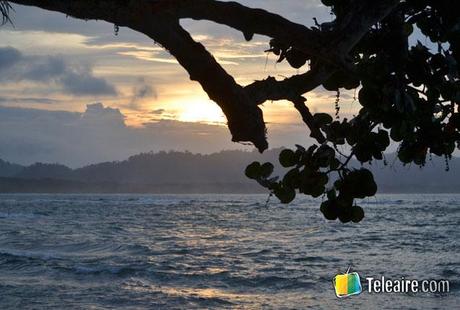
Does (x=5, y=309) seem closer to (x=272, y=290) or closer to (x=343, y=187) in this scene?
(x=272, y=290)

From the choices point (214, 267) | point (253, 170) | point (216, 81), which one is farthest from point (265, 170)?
point (214, 267)

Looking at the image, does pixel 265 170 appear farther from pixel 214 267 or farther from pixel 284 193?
pixel 214 267

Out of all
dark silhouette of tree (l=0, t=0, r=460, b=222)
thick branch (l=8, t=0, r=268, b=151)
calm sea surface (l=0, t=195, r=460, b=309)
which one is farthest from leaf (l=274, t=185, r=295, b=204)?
calm sea surface (l=0, t=195, r=460, b=309)

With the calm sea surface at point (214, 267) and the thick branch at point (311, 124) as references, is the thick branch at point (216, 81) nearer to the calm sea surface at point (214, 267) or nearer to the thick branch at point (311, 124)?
the thick branch at point (311, 124)

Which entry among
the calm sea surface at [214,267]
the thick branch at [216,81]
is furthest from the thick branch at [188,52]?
the calm sea surface at [214,267]

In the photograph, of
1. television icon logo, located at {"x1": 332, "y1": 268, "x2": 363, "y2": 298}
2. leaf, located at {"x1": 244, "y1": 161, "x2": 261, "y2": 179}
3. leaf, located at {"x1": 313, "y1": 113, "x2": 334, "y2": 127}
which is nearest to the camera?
leaf, located at {"x1": 244, "y1": 161, "x2": 261, "y2": 179}

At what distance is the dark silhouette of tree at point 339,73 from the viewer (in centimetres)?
263

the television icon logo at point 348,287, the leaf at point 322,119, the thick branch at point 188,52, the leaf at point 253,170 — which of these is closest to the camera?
the thick branch at point 188,52

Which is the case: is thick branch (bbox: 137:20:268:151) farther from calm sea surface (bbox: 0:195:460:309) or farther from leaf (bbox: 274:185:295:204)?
calm sea surface (bbox: 0:195:460:309)

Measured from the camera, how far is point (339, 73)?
344 cm

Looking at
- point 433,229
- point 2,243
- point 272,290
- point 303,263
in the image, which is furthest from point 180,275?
point 433,229

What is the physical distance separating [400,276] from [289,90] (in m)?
19.9

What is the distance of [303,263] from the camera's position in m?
24.5

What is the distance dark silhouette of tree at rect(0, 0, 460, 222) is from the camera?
2.63 metres
